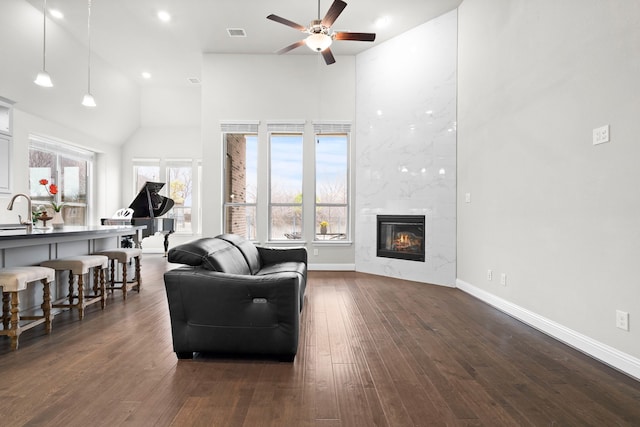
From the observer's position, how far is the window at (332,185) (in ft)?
21.9

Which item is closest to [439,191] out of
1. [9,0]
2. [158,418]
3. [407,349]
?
[407,349]

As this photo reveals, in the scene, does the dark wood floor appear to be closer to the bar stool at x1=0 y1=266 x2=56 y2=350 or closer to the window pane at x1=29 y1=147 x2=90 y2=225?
the bar stool at x1=0 y1=266 x2=56 y2=350

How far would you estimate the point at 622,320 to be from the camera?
2461 millimetres

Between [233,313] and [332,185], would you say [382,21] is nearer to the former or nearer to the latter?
[332,185]

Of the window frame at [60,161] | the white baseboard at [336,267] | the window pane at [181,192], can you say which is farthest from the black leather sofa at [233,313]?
the window pane at [181,192]

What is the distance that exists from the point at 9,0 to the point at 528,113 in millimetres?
6659

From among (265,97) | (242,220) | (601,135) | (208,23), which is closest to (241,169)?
(242,220)

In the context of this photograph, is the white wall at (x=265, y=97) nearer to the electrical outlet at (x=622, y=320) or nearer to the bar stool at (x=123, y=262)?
the bar stool at (x=123, y=262)

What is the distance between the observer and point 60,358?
2.61 metres

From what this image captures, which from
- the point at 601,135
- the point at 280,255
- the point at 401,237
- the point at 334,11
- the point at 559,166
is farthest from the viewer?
the point at 401,237

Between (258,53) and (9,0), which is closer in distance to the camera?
(9,0)

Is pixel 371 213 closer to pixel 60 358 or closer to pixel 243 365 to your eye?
pixel 243 365

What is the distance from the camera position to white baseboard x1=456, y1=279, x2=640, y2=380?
7.90 feet

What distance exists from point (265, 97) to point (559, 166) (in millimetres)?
5017
